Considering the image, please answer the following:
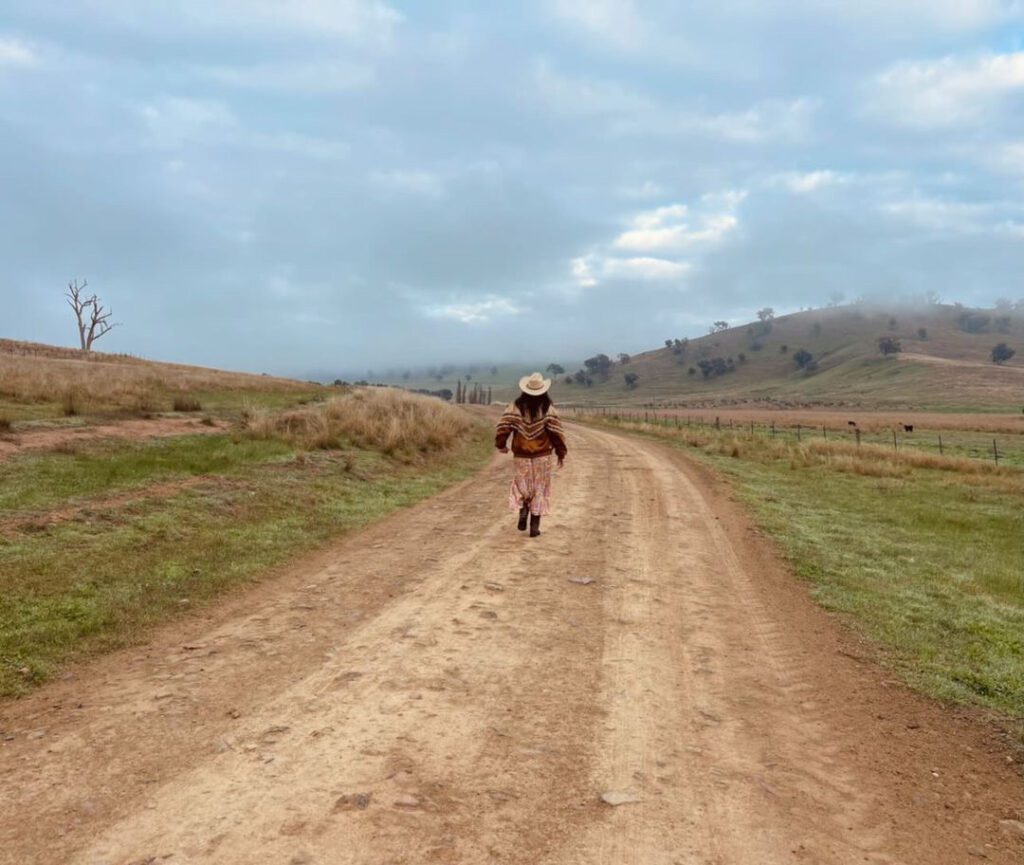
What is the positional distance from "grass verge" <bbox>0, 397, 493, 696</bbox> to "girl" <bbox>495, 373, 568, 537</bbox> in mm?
2752

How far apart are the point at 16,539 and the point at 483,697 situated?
605cm

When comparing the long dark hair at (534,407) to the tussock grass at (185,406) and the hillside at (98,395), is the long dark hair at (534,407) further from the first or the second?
the tussock grass at (185,406)

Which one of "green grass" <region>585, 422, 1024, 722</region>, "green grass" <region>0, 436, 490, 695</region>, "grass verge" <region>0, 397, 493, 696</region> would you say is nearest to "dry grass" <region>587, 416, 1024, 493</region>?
"green grass" <region>585, 422, 1024, 722</region>

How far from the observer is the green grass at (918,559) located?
573 cm

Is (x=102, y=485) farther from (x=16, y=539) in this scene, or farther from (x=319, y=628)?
(x=319, y=628)

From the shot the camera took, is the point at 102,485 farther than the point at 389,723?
Yes

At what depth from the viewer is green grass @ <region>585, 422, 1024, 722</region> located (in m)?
5.73

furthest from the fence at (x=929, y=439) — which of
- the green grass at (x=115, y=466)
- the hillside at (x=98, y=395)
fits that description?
the hillside at (x=98, y=395)

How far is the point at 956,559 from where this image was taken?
33.5 feet

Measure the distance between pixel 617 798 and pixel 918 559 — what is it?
8493 mm

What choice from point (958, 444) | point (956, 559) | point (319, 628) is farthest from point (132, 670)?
point (958, 444)

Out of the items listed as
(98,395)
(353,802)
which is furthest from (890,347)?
(353,802)

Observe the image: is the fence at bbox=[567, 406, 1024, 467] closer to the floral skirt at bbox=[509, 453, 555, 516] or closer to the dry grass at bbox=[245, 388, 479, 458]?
the dry grass at bbox=[245, 388, 479, 458]

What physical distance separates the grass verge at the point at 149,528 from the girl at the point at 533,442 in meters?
2.75
